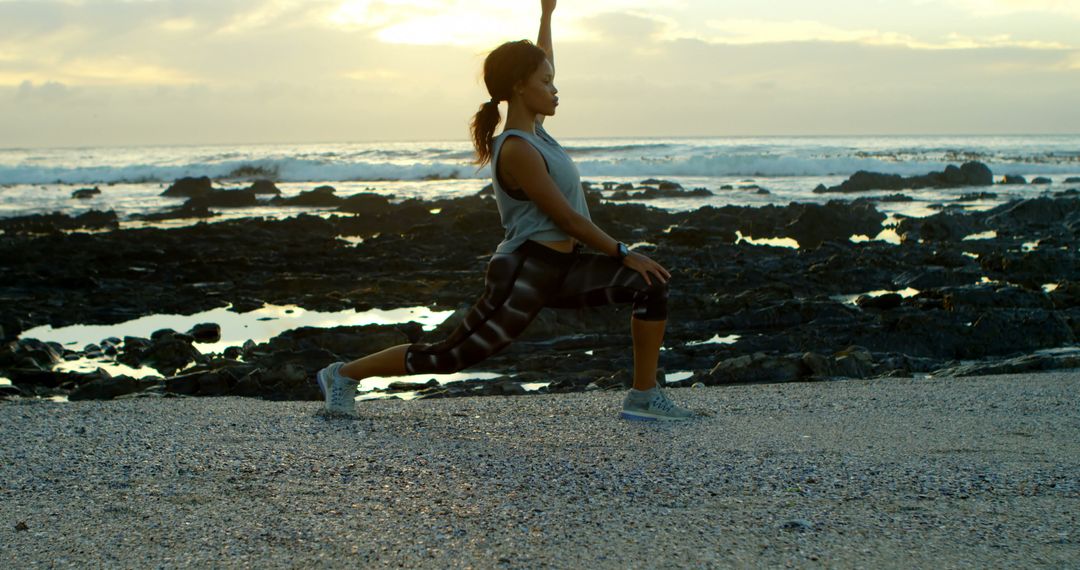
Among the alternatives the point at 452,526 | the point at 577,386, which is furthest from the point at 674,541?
the point at 577,386

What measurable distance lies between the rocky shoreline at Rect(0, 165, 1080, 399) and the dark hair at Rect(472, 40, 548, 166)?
102 inches

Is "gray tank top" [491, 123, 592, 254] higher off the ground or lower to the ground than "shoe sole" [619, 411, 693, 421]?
higher

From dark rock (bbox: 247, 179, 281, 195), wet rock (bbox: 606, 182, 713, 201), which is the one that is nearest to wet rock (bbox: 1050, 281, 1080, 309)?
wet rock (bbox: 606, 182, 713, 201)

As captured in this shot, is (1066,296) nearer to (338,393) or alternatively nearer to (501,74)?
(501,74)

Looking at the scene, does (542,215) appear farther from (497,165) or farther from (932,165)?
(932,165)

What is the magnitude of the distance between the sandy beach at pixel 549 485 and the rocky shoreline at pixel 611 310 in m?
1.74

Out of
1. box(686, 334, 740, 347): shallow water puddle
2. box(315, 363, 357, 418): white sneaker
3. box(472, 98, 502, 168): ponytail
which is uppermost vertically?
box(472, 98, 502, 168): ponytail

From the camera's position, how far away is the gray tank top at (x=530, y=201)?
459 centimetres

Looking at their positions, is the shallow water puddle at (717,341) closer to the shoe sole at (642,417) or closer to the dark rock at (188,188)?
the shoe sole at (642,417)

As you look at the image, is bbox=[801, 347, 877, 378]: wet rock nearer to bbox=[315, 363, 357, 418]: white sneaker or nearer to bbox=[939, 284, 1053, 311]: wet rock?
bbox=[939, 284, 1053, 311]: wet rock

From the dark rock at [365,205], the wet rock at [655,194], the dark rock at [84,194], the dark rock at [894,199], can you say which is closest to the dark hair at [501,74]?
the dark rock at [365,205]

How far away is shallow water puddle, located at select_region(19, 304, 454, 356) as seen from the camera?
972 cm

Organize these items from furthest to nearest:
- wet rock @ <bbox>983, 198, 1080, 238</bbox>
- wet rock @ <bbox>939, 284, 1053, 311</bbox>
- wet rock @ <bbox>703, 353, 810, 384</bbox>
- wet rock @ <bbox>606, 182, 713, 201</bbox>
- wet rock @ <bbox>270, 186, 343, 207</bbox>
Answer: wet rock @ <bbox>606, 182, 713, 201</bbox> < wet rock @ <bbox>270, 186, 343, 207</bbox> < wet rock @ <bbox>983, 198, 1080, 238</bbox> < wet rock @ <bbox>939, 284, 1053, 311</bbox> < wet rock @ <bbox>703, 353, 810, 384</bbox>

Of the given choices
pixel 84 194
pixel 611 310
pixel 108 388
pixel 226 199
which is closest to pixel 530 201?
pixel 108 388
